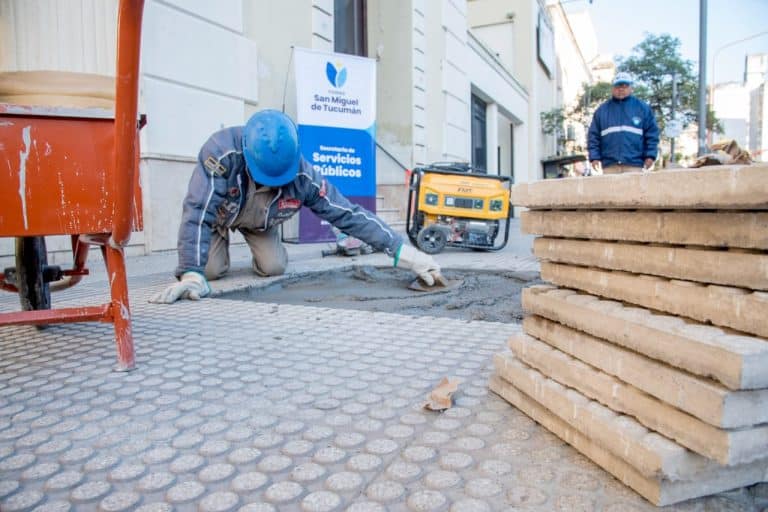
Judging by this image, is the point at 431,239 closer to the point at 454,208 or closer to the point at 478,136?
the point at 454,208

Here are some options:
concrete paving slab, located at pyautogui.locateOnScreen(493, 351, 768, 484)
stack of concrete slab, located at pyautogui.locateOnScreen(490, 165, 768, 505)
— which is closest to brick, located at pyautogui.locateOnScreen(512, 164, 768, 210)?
stack of concrete slab, located at pyautogui.locateOnScreen(490, 165, 768, 505)

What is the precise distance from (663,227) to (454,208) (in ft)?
16.7

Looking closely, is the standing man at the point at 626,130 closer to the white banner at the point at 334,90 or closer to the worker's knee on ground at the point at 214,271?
the white banner at the point at 334,90

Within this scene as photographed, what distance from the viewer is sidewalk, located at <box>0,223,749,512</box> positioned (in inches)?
47.6

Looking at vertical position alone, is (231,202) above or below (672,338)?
above

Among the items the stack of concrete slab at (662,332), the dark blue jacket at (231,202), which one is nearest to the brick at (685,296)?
the stack of concrete slab at (662,332)

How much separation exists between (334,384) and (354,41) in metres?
9.42

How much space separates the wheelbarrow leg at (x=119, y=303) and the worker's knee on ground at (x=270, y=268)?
8.42ft

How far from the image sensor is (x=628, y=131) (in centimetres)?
564

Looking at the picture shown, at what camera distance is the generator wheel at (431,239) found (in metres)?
A: 6.20

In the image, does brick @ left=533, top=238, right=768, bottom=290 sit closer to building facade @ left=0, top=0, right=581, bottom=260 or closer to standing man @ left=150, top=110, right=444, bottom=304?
standing man @ left=150, top=110, right=444, bottom=304

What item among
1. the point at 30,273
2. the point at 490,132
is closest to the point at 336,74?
the point at 30,273

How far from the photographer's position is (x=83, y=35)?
5.02 metres

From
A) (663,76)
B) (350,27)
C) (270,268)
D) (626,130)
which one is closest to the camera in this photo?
(270,268)
